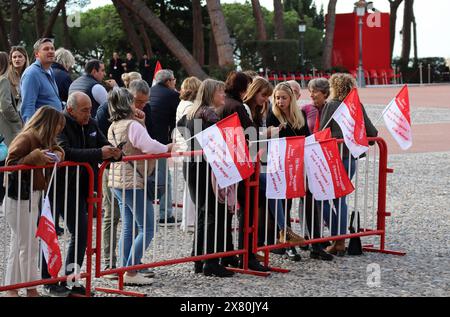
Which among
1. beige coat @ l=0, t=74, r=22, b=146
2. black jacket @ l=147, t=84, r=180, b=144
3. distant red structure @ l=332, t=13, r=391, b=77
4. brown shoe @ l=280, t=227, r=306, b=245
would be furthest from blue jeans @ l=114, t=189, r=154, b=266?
distant red structure @ l=332, t=13, r=391, b=77

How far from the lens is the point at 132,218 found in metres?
8.35

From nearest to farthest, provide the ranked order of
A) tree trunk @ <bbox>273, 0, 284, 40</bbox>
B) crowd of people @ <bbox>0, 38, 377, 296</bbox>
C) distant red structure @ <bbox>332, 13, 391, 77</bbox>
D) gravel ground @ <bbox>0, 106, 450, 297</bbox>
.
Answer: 1. crowd of people @ <bbox>0, 38, 377, 296</bbox>
2. gravel ground @ <bbox>0, 106, 450, 297</bbox>
3. distant red structure @ <bbox>332, 13, 391, 77</bbox>
4. tree trunk @ <bbox>273, 0, 284, 40</bbox>

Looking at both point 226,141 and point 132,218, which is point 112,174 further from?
point 226,141

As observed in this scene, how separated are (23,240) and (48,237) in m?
0.38

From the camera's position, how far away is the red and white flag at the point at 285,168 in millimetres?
8945

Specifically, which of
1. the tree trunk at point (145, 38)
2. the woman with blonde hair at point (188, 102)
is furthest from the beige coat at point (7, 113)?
the tree trunk at point (145, 38)

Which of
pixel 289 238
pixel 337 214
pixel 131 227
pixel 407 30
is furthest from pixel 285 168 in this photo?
pixel 407 30

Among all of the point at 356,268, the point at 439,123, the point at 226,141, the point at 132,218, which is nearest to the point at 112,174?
the point at 132,218

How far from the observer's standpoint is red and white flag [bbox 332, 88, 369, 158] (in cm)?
943

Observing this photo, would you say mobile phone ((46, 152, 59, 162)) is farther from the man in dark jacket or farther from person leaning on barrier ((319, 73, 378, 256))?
person leaning on barrier ((319, 73, 378, 256))

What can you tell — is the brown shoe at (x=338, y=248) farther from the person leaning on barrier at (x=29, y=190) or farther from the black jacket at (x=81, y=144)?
the person leaning on barrier at (x=29, y=190)

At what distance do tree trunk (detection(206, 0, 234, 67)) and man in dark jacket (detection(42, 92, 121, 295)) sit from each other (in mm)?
32703

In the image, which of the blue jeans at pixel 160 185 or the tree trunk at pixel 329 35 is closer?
the blue jeans at pixel 160 185

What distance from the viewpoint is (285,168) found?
29.6 feet
